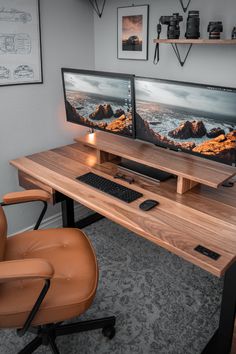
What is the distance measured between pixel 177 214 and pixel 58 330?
83 centimetres

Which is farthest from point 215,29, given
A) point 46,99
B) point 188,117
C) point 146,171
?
point 46,99

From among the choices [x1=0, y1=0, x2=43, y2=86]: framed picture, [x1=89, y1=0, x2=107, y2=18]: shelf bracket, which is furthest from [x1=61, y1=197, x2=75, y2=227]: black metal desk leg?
[x1=89, y1=0, x2=107, y2=18]: shelf bracket

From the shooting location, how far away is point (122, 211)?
1637mm

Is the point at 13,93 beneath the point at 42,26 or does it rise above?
beneath

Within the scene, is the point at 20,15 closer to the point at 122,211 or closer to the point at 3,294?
the point at 122,211

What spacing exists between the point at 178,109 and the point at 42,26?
3.98ft

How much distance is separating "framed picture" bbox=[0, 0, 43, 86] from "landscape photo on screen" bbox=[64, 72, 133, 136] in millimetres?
273

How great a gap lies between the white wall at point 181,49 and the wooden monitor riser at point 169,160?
505 mm

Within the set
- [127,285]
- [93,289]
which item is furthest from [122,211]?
[127,285]

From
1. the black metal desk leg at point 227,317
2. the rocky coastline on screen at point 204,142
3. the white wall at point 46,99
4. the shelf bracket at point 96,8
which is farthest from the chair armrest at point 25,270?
the shelf bracket at point 96,8

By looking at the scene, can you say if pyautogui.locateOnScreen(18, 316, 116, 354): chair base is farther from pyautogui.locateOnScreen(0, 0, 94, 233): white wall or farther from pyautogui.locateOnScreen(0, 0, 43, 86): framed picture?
pyautogui.locateOnScreen(0, 0, 43, 86): framed picture

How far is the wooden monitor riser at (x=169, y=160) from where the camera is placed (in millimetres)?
1722

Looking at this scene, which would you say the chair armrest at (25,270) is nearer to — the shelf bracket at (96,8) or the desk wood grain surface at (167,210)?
the desk wood grain surface at (167,210)

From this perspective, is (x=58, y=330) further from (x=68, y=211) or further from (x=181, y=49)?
(x=181, y=49)
